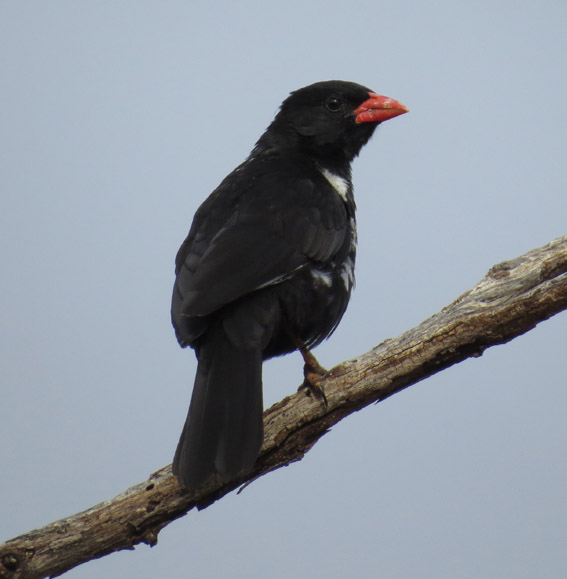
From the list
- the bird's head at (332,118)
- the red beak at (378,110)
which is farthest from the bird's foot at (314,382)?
the red beak at (378,110)

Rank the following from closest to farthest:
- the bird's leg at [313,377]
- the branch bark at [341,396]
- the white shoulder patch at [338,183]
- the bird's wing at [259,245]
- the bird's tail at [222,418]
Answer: the bird's tail at [222,418], the branch bark at [341,396], the bird's wing at [259,245], the bird's leg at [313,377], the white shoulder patch at [338,183]

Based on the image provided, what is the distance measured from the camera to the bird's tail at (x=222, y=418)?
3.59 meters

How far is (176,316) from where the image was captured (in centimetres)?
401

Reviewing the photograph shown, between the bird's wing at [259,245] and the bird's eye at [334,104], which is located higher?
the bird's eye at [334,104]

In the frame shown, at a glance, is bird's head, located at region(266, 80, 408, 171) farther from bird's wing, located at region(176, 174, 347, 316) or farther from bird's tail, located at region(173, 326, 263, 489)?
bird's tail, located at region(173, 326, 263, 489)

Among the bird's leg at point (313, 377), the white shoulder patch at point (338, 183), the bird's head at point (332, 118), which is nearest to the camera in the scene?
the bird's leg at point (313, 377)

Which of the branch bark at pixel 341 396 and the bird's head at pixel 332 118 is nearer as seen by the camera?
the branch bark at pixel 341 396

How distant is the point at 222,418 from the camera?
12.2ft

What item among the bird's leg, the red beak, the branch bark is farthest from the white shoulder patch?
the branch bark

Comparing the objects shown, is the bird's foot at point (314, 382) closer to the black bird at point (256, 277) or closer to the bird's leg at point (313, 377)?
the bird's leg at point (313, 377)

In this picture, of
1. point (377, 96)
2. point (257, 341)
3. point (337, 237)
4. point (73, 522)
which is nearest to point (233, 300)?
point (257, 341)

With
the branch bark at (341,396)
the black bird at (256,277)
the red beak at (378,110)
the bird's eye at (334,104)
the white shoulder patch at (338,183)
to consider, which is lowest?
the branch bark at (341,396)

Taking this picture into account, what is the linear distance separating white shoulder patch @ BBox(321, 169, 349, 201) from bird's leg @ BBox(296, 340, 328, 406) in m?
1.06

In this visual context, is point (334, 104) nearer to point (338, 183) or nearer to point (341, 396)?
point (338, 183)
